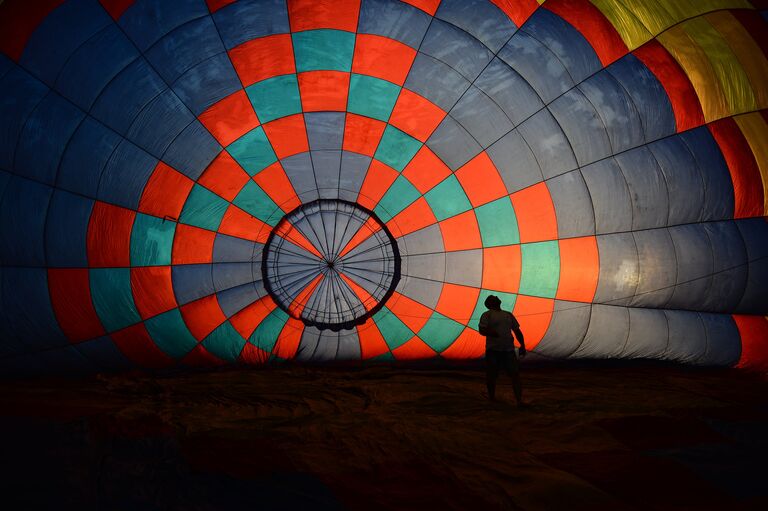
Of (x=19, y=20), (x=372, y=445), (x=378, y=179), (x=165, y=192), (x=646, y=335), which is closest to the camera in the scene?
(x=372, y=445)

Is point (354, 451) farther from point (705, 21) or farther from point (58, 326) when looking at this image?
point (705, 21)

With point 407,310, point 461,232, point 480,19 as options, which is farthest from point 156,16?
point 407,310

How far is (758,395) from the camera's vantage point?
173 inches

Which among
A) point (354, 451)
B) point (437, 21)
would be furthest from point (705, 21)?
point (354, 451)

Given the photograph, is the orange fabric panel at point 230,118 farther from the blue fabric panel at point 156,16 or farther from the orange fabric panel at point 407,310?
the orange fabric panel at point 407,310

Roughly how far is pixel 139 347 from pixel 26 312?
2.99 feet

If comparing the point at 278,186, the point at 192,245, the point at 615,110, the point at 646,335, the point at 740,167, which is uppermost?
the point at 615,110

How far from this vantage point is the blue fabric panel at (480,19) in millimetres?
4477

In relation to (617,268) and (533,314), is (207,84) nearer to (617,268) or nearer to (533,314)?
(533,314)

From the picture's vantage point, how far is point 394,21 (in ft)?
14.7

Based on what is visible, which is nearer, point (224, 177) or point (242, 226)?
point (224, 177)

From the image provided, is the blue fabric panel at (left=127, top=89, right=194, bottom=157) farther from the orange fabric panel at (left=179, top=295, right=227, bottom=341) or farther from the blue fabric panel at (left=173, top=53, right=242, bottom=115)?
the orange fabric panel at (left=179, top=295, right=227, bottom=341)

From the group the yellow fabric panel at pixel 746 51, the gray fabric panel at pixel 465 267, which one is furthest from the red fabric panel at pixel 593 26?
the gray fabric panel at pixel 465 267

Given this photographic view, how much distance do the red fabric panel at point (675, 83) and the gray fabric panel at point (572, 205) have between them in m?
0.96
